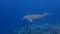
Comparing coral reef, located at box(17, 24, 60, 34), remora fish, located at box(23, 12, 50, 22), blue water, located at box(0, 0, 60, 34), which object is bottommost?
coral reef, located at box(17, 24, 60, 34)

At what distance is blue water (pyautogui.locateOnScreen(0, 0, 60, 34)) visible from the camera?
268 cm

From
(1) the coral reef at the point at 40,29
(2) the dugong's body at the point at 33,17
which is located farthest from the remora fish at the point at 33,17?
(1) the coral reef at the point at 40,29

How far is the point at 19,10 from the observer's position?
2.70 m

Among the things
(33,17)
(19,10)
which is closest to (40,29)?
(33,17)

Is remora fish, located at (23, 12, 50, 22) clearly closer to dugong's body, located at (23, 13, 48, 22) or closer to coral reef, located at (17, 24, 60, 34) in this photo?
dugong's body, located at (23, 13, 48, 22)

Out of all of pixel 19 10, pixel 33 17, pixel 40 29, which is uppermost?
pixel 19 10

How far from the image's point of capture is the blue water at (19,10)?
2.68 m

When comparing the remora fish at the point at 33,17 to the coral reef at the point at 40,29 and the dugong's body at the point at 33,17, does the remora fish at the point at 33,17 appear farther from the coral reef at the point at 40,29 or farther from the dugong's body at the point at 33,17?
the coral reef at the point at 40,29

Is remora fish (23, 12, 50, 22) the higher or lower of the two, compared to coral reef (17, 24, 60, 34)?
higher

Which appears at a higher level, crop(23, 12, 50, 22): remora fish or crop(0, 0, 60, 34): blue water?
crop(0, 0, 60, 34): blue water

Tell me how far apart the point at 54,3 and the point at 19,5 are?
1.78 ft

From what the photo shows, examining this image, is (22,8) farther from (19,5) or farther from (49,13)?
(49,13)

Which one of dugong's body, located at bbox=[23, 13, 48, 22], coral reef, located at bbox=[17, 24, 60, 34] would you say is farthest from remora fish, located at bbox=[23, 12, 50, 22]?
coral reef, located at bbox=[17, 24, 60, 34]

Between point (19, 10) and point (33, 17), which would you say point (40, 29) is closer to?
point (33, 17)
